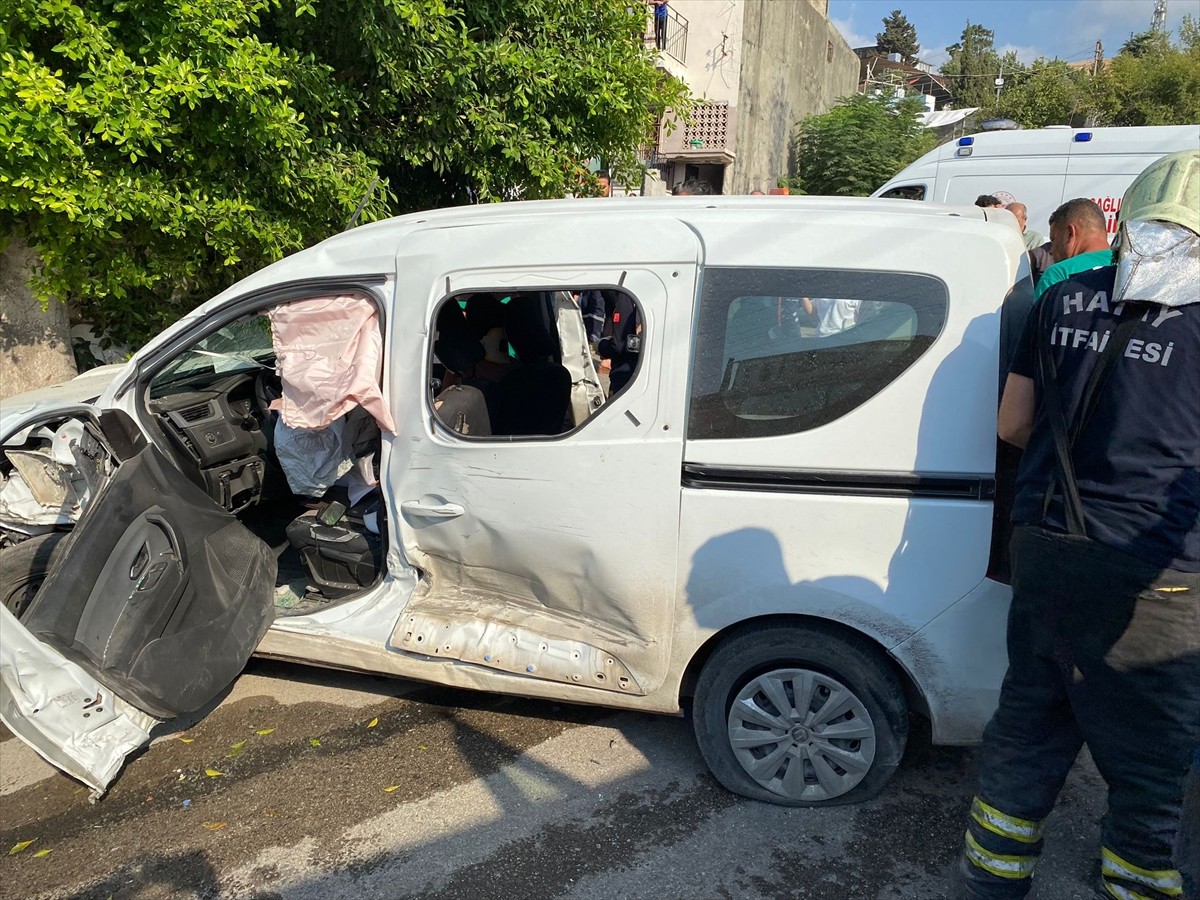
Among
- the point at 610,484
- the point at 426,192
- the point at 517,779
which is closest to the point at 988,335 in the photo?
the point at 610,484

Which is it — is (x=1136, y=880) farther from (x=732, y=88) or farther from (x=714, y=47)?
(x=714, y=47)

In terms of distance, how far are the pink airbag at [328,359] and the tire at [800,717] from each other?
153 cm

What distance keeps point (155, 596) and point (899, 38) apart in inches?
3043

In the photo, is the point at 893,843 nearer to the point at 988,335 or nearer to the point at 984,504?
the point at 984,504

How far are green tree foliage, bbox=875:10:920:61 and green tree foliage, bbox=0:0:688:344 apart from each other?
6516 cm

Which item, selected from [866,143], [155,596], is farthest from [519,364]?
[866,143]

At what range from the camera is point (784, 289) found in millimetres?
2541

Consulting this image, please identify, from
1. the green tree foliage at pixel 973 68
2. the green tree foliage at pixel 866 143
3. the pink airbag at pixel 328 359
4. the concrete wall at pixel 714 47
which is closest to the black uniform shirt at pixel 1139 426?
the pink airbag at pixel 328 359

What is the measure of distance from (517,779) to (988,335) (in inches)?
87.4

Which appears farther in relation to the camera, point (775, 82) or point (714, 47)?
point (775, 82)

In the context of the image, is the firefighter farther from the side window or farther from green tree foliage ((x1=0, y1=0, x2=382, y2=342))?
green tree foliage ((x1=0, y1=0, x2=382, y2=342))

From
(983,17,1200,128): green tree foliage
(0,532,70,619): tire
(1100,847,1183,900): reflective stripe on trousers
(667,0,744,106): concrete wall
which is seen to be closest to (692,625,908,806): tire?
(1100,847,1183,900): reflective stripe on trousers

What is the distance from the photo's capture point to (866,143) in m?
19.6

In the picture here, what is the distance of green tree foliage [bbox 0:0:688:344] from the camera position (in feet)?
13.1
